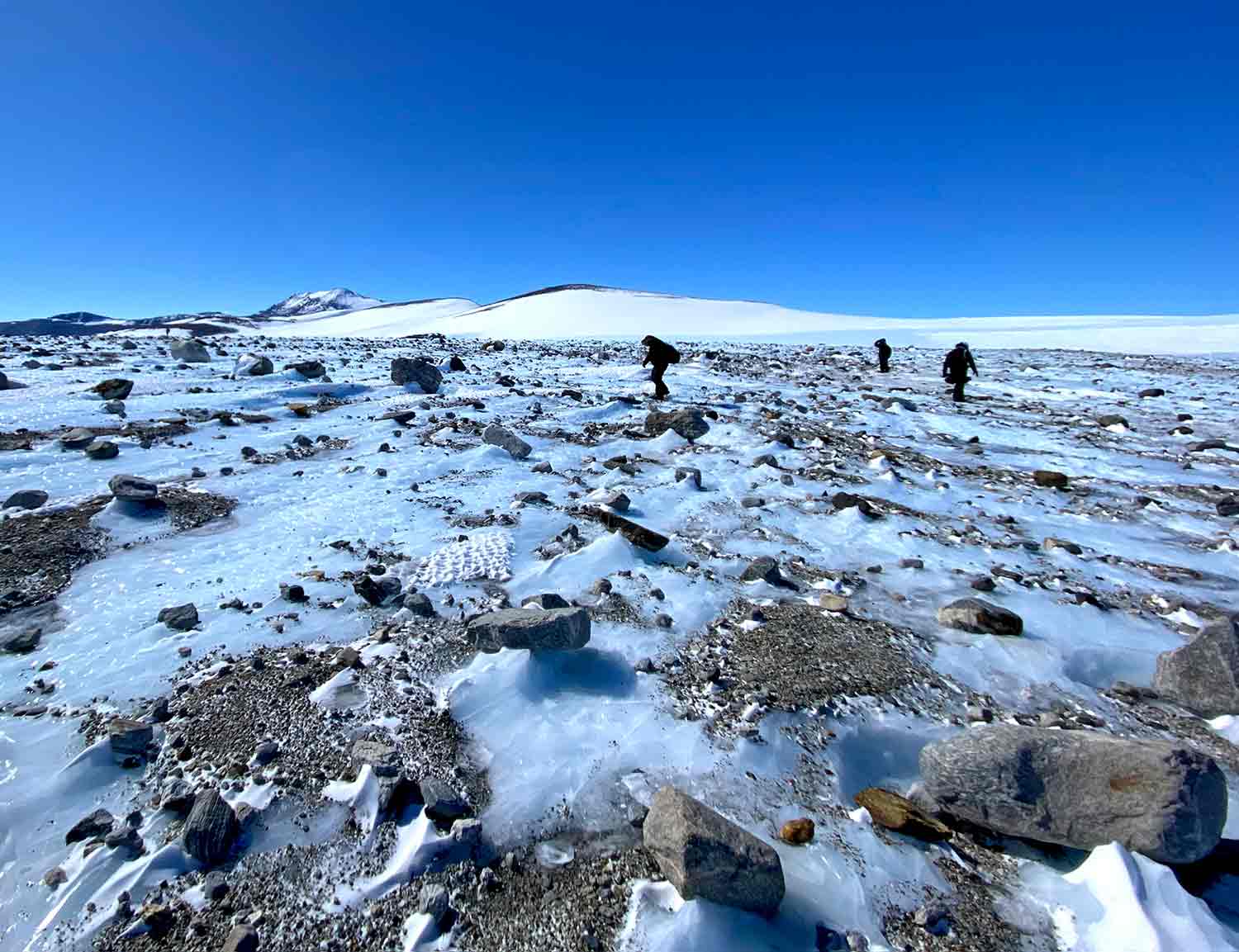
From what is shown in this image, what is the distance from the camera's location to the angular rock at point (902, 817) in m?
2.68

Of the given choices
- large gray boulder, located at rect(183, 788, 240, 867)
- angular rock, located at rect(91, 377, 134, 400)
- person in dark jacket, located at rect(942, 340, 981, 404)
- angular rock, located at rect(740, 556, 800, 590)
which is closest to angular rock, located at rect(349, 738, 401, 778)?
large gray boulder, located at rect(183, 788, 240, 867)

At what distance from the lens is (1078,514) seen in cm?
672

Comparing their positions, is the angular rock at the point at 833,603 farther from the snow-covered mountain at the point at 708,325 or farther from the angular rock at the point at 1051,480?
the snow-covered mountain at the point at 708,325

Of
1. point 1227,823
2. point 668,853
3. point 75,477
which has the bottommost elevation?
point 1227,823

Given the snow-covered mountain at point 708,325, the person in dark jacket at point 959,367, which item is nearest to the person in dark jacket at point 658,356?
the person in dark jacket at point 959,367

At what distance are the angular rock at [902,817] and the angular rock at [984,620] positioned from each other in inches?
69.4

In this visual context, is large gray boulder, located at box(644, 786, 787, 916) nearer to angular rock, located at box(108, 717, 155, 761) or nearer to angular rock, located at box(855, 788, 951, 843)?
angular rock, located at box(855, 788, 951, 843)

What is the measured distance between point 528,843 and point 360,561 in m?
2.99

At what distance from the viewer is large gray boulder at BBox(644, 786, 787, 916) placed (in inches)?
87.5

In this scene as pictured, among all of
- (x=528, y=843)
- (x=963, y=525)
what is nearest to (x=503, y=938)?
(x=528, y=843)

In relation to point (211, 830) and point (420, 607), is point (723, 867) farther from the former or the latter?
point (420, 607)

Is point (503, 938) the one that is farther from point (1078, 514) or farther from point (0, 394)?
point (0, 394)

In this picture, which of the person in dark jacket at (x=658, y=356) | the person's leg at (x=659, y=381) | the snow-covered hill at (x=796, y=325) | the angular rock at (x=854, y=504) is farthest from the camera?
the snow-covered hill at (x=796, y=325)

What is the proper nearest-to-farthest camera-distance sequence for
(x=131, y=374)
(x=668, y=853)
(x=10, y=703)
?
(x=668, y=853) < (x=10, y=703) < (x=131, y=374)
